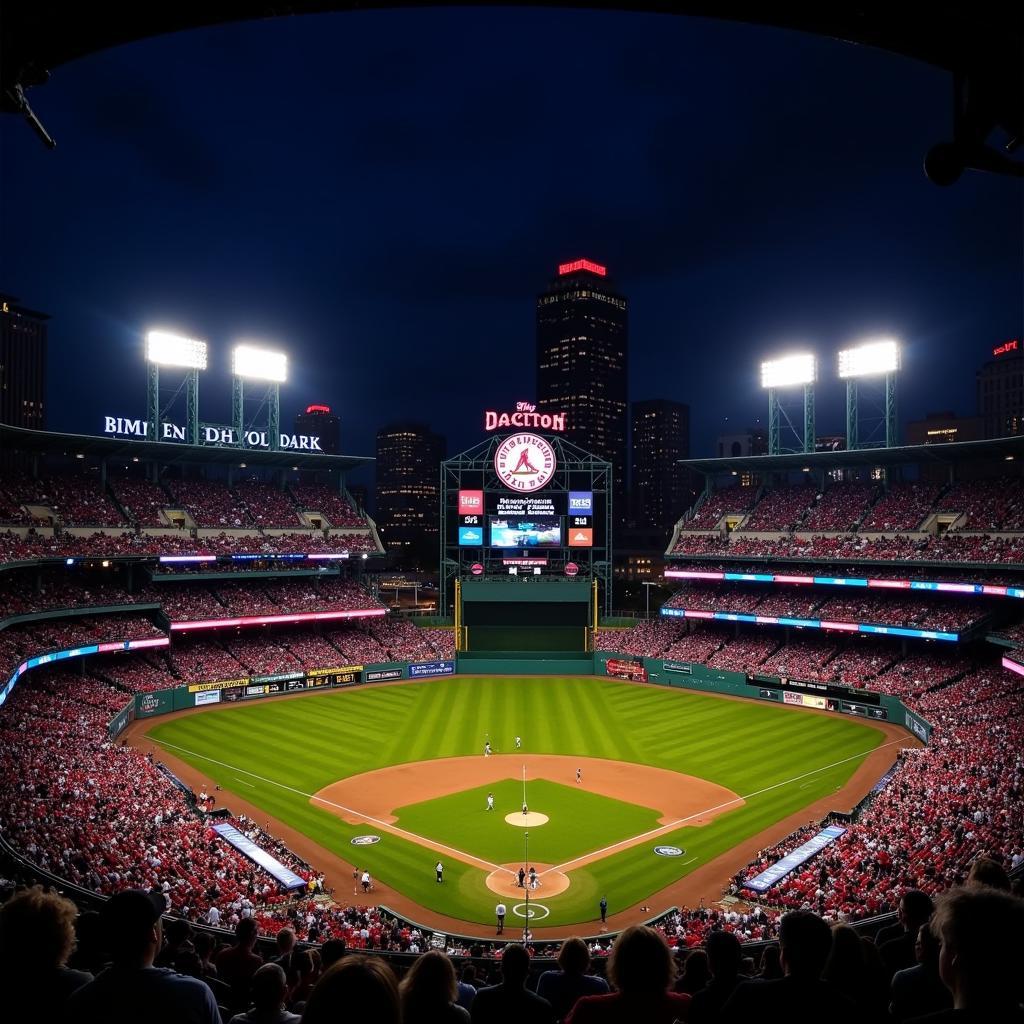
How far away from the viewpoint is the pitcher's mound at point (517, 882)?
2584 cm

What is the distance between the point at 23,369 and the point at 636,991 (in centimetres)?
21235

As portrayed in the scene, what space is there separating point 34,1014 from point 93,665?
2159 inches

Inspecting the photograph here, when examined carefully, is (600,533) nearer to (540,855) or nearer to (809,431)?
(809,431)

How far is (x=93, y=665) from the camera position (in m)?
51.5

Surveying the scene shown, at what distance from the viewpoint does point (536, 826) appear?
3206 centimetres

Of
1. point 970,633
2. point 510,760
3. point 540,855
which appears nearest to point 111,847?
point 540,855

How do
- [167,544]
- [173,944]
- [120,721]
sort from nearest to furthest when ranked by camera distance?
[173,944] < [120,721] < [167,544]

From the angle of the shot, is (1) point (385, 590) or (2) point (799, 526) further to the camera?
(1) point (385, 590)

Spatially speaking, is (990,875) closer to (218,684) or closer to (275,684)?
(218,684)

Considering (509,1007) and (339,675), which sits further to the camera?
(339,675)

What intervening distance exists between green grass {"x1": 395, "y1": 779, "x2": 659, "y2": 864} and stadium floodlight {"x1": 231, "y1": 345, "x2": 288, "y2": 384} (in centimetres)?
4444

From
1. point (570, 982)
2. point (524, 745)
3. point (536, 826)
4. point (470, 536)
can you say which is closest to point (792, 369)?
point (470, 536)

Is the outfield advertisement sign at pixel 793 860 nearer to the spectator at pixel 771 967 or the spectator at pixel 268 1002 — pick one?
the spectator at pixel 771 967

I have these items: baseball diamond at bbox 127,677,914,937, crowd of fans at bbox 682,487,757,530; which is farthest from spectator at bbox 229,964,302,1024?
crowd of fans at bbox 682,487,757,530
